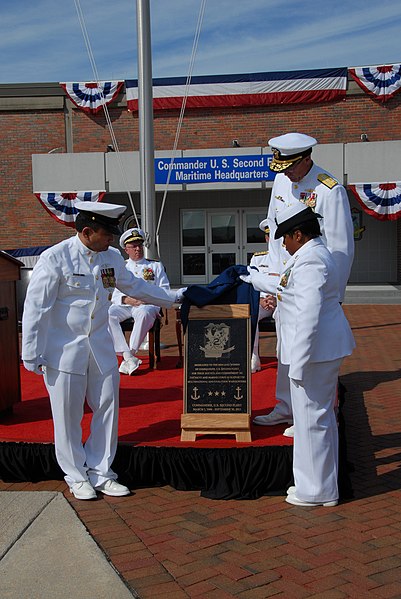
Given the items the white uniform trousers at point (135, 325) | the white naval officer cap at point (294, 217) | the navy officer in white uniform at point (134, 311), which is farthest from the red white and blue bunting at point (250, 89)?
the white naval officer cap at point (294, 217)

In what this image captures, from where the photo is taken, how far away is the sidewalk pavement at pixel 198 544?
3352 millimetres

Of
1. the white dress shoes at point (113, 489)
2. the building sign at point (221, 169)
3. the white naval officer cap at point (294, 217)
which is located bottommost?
the white dress shoes at point (113, 489)

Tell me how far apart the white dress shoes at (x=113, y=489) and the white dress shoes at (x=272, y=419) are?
4.38 ft

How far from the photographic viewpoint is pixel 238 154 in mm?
19922

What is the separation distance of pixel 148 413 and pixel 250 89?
17411mm

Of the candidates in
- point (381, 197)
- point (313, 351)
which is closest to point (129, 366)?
point (313, 351)

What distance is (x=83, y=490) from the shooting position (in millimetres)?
4535

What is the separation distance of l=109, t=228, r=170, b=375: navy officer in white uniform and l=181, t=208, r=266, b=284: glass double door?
1288cm

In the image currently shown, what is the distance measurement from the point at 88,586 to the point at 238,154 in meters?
17.5

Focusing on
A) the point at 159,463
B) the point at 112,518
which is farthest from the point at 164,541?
the point at 159,463

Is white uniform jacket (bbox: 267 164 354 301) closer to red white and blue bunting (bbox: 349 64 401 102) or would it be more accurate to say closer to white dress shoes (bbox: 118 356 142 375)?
white dress shoes (bbox: 118 356 142 375)

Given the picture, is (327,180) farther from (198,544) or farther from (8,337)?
(8,337)

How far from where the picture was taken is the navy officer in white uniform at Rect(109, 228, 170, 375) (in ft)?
26.6

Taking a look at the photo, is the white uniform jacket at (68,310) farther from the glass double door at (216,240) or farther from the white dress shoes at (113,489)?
the glass double door at (216,240)
